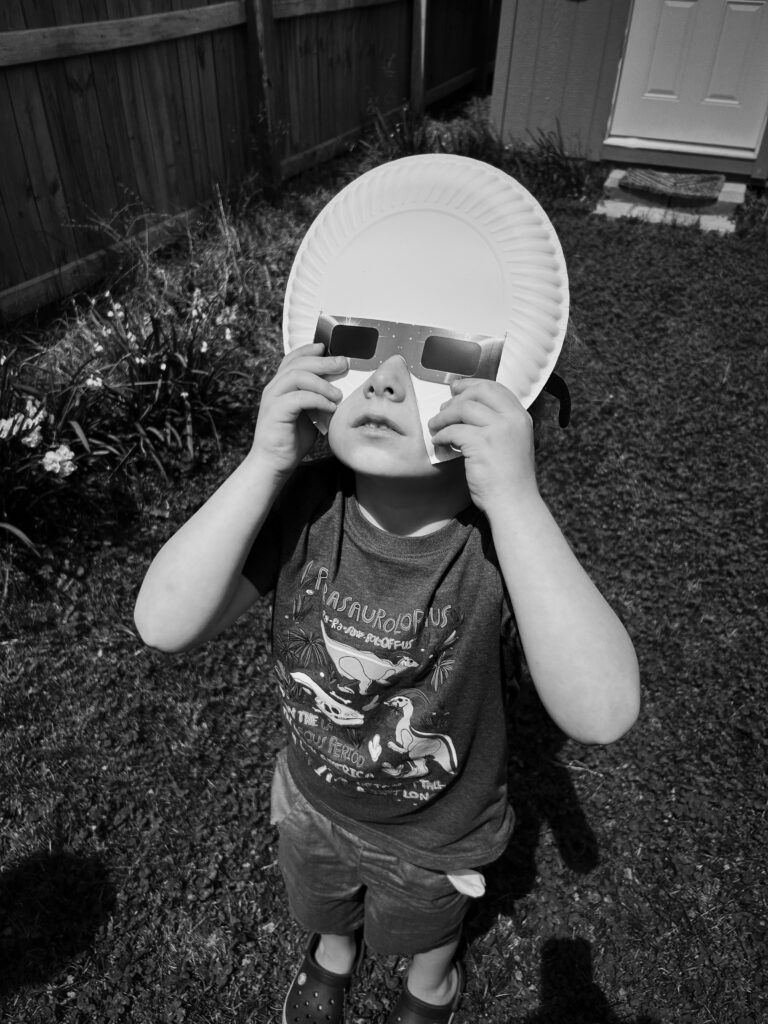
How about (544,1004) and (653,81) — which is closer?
(544,1004)

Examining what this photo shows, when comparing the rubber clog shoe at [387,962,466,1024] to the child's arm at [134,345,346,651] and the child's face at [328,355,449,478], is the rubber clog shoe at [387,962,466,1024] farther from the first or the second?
the child's face at [328,355,449,478]

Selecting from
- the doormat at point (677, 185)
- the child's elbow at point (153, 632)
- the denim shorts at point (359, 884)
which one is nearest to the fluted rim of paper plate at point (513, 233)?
the child's elbow at point (153, 632)

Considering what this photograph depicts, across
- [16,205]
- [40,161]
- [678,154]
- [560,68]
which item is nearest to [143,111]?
[40,161]

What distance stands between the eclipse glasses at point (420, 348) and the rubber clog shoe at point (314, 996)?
1.61 m

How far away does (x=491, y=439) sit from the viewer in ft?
3.91

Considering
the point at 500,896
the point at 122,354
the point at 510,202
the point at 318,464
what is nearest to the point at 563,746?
the point at 500,896

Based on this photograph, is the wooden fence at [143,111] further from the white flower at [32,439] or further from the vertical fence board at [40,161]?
the white flower at [32,439]

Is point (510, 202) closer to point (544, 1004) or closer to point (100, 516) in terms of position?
point (544, 1004)

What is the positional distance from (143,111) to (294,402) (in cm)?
469

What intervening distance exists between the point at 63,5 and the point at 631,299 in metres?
3.75

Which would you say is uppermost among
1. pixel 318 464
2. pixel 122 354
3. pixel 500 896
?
pixel 318 464

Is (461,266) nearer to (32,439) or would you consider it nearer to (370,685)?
(370,685)

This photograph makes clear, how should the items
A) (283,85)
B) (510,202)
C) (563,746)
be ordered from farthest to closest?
(283,85), (563,746), (510,202)

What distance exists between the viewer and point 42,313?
4.65 m
